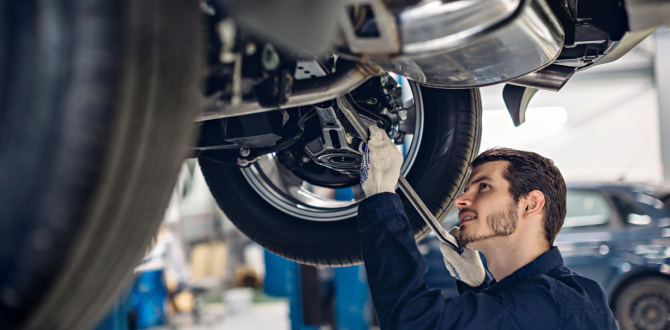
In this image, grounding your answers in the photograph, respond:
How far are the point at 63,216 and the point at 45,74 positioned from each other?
125 millimetres

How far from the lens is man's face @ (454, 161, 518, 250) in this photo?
114cm

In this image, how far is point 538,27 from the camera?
26.7 inches

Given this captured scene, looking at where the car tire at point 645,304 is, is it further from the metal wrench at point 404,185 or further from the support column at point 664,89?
the support column at point 664,89

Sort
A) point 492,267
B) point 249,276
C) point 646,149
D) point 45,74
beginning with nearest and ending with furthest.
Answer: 1. point 45,74
2. point 492,267
3. point 249,276
4. point 646,149

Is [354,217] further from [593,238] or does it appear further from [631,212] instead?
[631,212]

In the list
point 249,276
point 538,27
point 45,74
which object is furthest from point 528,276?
point 249,276

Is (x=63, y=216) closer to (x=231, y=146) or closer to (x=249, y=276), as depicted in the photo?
(x=231, y=146)

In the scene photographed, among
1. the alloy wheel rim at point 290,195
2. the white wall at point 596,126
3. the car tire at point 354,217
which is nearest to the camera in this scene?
the car tire at point 354,217

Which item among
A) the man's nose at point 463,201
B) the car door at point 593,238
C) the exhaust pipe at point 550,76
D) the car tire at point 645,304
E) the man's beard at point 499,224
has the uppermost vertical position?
the exhaust pipe at point 550,76

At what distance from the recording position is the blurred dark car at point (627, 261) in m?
3.35

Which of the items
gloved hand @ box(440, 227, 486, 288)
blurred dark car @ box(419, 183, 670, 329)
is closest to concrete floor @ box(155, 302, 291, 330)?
blurred dark car @ box(419, 183, 670, 329)

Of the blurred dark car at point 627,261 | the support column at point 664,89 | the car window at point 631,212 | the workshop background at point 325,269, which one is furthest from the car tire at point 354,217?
the support column at point 664,89

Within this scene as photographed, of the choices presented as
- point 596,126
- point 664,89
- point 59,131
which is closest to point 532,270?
point 59,131

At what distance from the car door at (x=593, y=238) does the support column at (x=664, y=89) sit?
152 inches
